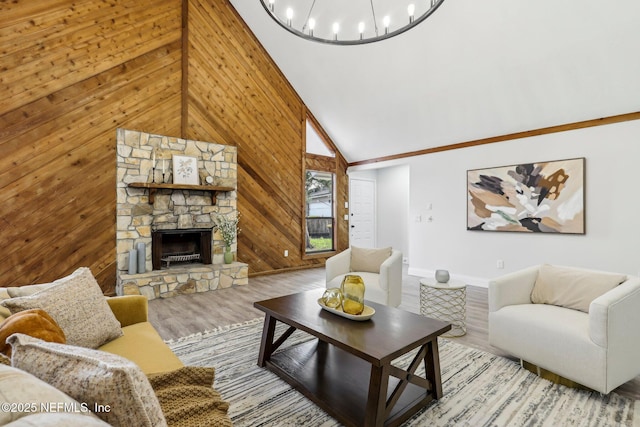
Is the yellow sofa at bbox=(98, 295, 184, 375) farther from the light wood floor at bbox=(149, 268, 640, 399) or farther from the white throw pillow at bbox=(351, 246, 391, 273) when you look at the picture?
the white throw pillow at bbox=(351, 246, 391, 273)

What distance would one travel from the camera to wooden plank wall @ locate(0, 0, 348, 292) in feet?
12.5

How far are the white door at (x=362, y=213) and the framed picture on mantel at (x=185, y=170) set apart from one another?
150 inches

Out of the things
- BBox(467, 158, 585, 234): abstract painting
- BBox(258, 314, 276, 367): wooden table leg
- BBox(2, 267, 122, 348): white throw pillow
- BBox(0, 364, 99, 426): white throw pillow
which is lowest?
BBox(258, 314, 276, 367): wooden table leg

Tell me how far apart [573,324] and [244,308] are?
10.6 feet

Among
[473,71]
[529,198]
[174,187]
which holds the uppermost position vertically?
[473,71]

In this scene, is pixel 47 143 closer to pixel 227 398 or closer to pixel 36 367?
pixel 227 398

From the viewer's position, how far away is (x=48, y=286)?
173 centimetres

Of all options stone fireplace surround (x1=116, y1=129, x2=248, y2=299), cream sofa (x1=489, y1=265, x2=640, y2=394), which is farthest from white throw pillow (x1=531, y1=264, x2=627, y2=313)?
stone fireplace surround (x1=116, y1=129, x2=248, y2=299)

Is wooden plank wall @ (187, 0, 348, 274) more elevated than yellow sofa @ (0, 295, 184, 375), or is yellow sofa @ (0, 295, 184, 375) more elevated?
wooden plank wall @ (187, 0, 348, 274)

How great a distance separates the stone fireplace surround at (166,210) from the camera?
442cm

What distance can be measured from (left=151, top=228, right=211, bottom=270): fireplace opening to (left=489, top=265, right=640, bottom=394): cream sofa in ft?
13.9

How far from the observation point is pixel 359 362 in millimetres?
2268

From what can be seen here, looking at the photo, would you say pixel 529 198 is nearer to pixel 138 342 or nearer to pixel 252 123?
pixel 252 123

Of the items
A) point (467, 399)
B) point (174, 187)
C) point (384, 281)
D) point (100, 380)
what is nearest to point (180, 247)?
point (174, 187)
